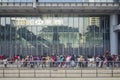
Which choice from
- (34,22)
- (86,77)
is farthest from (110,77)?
(34,22)

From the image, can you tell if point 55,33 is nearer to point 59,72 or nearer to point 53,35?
point 53,35

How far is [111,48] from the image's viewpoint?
49.7 m

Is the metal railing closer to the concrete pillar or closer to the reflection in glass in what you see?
the concrete pillar

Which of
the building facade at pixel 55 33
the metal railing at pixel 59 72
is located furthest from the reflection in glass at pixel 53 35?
the metal railing at pixel 59 72

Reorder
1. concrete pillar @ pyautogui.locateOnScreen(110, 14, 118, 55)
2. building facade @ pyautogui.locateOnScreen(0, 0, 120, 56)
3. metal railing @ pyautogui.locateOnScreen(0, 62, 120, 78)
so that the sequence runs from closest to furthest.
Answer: metal railing @ pyautogui.locateOnScreen(0, 62, 120, 78), concrete pillar @ pyautogui.locateOnScreen(110, 14, 118, 55), building facade @ pyautogui.locateOnScreen(0, 0, 120, 56)

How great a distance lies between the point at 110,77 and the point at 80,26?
76.9 feet

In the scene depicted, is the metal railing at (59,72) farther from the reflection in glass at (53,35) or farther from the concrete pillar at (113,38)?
the reflection in glass at (53,35)

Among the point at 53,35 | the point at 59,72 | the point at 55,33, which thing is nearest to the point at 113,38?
the point at 55,33

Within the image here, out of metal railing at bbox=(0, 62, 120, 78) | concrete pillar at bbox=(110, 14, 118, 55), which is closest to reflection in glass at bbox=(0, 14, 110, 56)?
concrete pillar at bbox=(110, 14, 118, 55)

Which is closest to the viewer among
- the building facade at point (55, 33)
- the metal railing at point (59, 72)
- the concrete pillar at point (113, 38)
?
the metal railing at point (59, 72)

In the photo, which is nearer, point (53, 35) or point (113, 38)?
point (113, 38)

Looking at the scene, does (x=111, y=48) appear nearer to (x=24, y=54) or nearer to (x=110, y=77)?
(x=24, y=54)

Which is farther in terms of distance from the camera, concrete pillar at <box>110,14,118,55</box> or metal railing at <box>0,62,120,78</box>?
concrete pillar at <box>110,14,118,55</box>

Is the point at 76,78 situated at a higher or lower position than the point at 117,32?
lower
